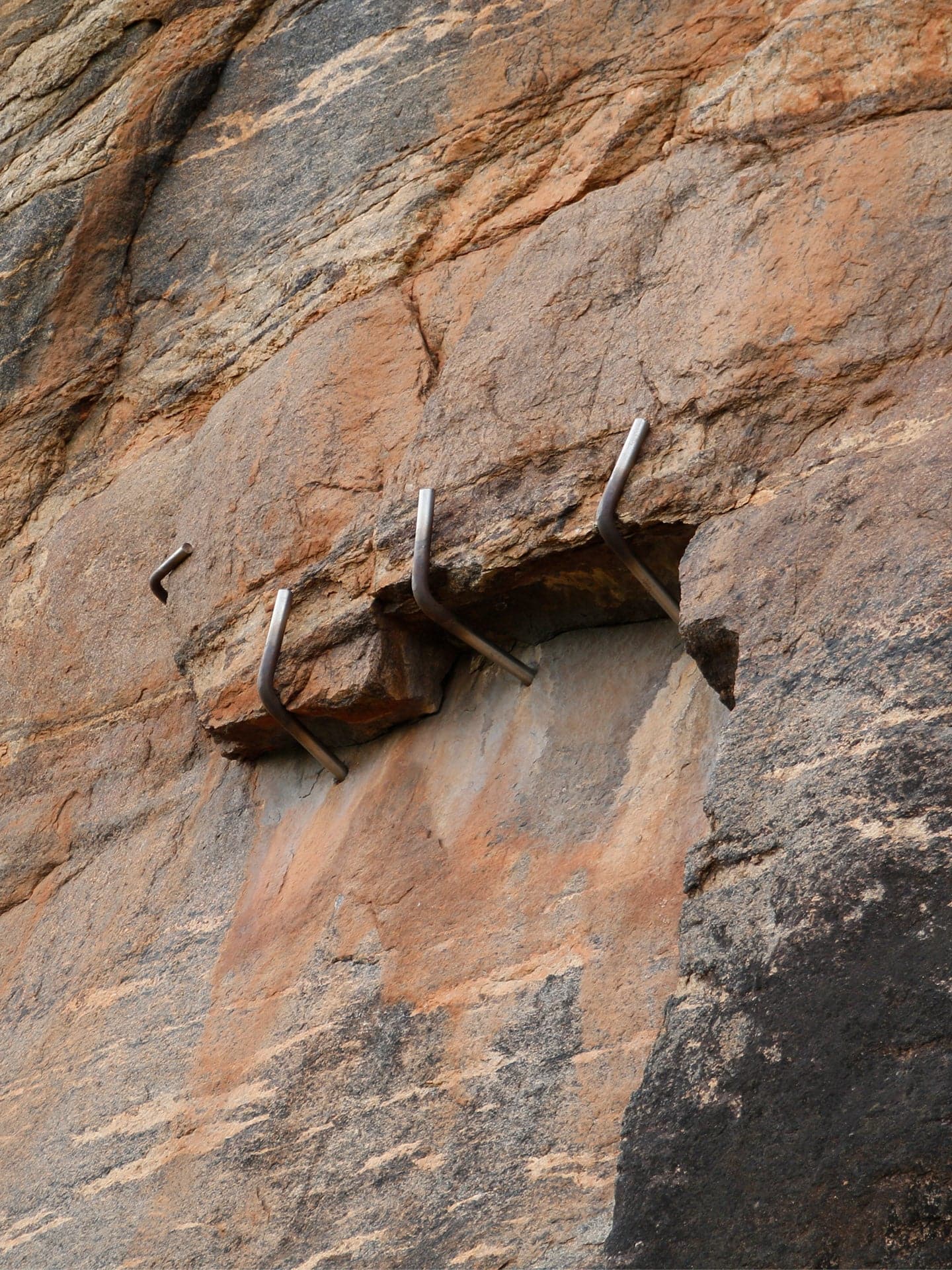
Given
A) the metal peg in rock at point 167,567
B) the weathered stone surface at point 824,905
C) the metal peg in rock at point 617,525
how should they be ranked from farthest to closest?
the metal peg in rock at point 167,567 → the metal peg in rock at point 617,525 → the weathered stone surface at point 824,905

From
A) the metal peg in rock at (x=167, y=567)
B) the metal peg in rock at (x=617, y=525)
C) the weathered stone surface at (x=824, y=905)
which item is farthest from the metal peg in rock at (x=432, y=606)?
the metal peg in rock at (x=167, y=567)

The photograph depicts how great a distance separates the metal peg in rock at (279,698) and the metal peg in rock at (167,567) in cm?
48

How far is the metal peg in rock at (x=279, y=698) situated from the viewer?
3895 mm

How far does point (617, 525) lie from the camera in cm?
331

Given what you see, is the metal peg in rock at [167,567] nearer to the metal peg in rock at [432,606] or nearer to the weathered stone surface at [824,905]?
the metal peg in rock at [432,606]

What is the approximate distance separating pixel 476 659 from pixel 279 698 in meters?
0.51

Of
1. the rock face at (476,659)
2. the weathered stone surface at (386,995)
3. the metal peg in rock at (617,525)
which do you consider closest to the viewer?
the rock face at (476,659)

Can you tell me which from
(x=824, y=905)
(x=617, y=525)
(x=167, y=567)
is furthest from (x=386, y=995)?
(x=167, y=567)

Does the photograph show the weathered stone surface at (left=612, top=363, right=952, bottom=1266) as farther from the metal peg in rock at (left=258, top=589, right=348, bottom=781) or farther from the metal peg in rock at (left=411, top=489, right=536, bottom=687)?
the metal peg in rock at (left=258, top=589, right=348, bottom=781)

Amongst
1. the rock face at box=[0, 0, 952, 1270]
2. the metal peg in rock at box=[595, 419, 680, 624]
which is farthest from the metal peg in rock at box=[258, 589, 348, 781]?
the metal peg in rock at box=[595, 419, 680, 624]

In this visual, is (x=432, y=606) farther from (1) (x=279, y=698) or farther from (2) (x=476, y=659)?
(1) (x=279, y=698)

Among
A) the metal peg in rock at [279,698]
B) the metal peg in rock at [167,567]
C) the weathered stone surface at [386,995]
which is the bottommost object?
the weathered stone surface at [386,995]

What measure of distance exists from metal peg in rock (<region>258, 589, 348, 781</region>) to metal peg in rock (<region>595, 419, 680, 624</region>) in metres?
0.97

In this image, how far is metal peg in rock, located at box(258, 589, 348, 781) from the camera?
3895mm
